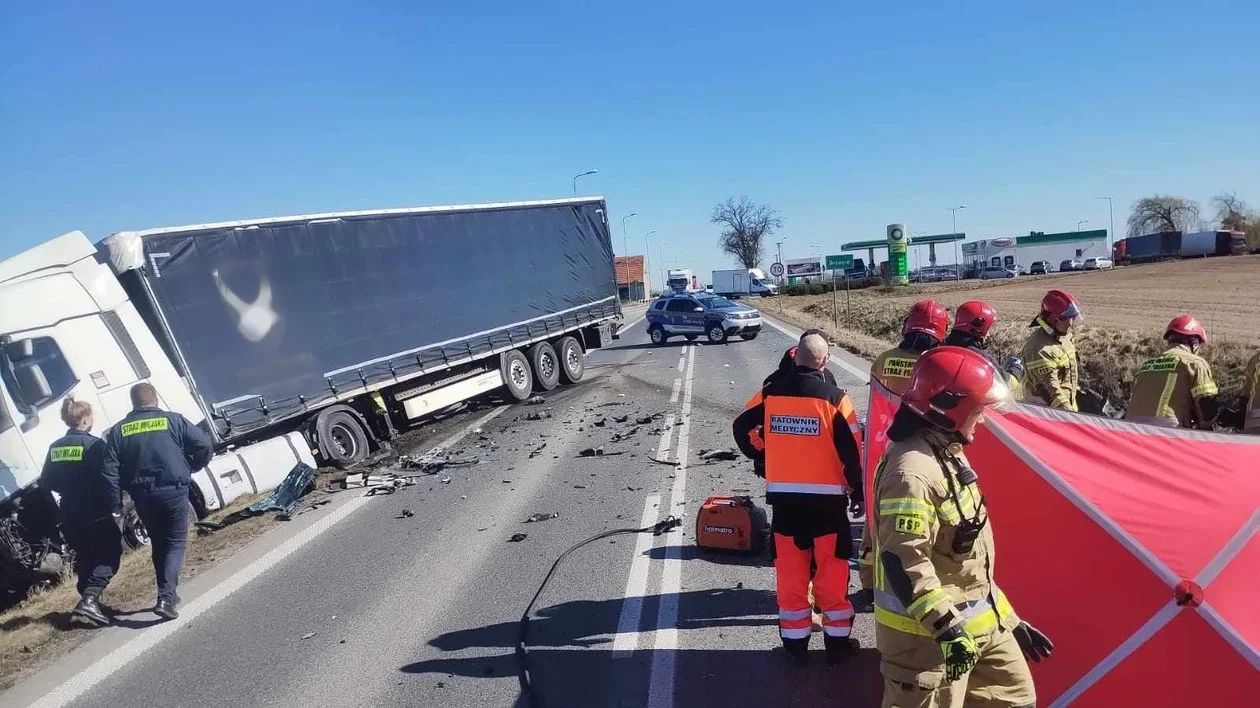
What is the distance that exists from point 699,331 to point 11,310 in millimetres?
21471

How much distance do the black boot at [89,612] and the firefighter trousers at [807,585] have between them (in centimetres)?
505

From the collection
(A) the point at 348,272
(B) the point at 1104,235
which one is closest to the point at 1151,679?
(A) the point at 348,272

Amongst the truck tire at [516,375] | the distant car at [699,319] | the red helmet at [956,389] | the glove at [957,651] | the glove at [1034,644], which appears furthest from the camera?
the distant car at [699,319]

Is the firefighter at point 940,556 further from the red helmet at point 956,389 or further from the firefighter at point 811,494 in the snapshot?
the firefighter at point 811,494

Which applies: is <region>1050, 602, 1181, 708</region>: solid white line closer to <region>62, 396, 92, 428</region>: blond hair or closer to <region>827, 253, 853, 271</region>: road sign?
<region>62, 396, 92, 428</region>: blond hair

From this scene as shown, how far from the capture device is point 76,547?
20.5ft

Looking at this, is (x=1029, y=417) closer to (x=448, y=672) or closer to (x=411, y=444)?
(x=448, y=672)

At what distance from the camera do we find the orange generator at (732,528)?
6207mm

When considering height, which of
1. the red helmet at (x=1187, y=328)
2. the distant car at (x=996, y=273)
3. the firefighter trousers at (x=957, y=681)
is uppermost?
the red helmet at (x=1187, y=328)

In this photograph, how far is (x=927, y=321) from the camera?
18.1ft

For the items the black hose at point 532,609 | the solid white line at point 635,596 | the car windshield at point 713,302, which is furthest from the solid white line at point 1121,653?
the car windshield at point 713,302

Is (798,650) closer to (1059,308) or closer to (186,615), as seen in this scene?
(1059,308)

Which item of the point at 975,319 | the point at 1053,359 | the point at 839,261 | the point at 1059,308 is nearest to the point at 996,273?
the point at 839,261

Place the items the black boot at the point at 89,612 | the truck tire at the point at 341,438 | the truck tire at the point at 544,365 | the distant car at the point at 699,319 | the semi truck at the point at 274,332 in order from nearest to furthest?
the black boot at the point at 89,612, the semi truck at the point at 274,332, the truck tire at the point at 341,438, the truck tire at the point at 544,365, the distant car at the point at 699,319
